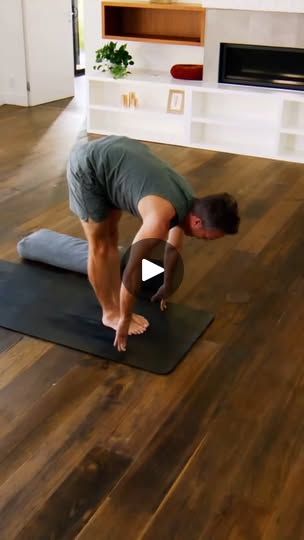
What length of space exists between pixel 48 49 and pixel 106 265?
503 centimetres

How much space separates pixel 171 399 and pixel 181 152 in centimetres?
325

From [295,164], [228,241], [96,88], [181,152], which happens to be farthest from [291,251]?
[96,88]

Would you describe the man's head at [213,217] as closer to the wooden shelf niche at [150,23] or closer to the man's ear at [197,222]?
the man's ear at [197,222]

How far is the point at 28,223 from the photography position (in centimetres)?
362

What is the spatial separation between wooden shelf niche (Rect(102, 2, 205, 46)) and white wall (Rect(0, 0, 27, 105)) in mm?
1529

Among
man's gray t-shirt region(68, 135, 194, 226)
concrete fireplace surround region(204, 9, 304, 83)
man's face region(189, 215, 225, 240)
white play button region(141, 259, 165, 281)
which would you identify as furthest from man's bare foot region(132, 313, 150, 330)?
concrete fireplace surround region(204, 9, 304, 83)

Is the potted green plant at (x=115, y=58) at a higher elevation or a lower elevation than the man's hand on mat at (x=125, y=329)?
higher

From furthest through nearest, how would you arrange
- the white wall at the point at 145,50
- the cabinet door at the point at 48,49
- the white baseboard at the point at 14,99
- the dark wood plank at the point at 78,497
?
the white baseboard at the point at 14,99
the cabinet door at the point at 48,49
the white wall at the point at 145,50
the dark wood plank at the point at 78,497

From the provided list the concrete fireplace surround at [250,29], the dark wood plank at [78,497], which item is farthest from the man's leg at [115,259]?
the concrete fireplace surround at [250,29]

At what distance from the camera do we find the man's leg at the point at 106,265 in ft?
7.76

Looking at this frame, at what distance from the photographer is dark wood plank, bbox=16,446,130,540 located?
1621 mm

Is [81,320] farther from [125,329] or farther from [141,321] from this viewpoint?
[125,329]

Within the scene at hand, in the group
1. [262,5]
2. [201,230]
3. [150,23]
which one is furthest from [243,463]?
[150,23]

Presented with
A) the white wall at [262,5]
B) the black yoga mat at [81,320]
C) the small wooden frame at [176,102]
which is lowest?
the black yoga mat at [81,320]
